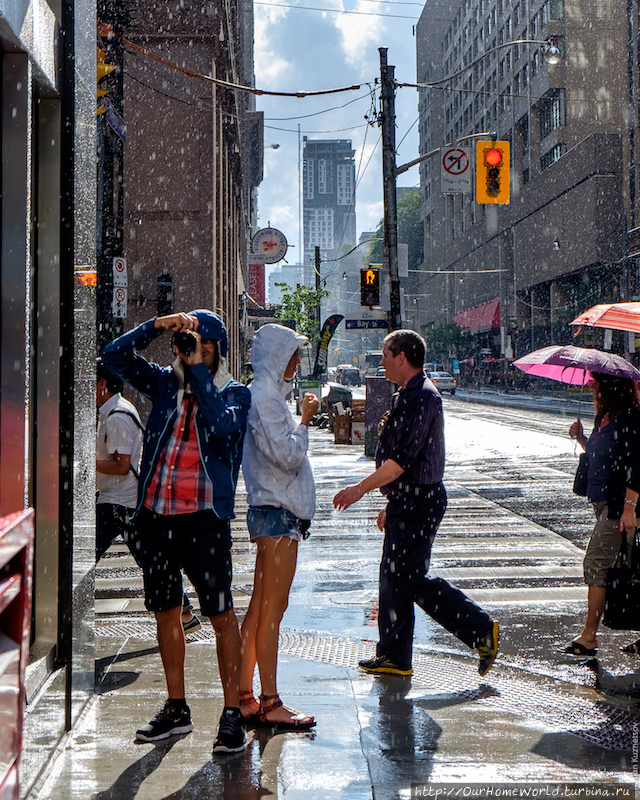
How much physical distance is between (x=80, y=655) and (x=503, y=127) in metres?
67.6

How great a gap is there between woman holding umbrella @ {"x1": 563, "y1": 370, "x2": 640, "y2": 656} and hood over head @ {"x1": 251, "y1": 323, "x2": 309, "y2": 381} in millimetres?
2319

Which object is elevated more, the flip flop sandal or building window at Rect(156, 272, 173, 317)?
building window at Rect(156, 272, 173, 317)

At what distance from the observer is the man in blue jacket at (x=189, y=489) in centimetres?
424

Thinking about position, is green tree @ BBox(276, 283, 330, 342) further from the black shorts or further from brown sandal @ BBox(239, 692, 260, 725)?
the black shorts

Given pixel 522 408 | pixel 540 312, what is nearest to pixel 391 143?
pixel 522 408

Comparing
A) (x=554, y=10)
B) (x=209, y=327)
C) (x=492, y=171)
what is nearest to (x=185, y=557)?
(x=209, y=327)

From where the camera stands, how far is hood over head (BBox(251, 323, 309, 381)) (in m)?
4.62

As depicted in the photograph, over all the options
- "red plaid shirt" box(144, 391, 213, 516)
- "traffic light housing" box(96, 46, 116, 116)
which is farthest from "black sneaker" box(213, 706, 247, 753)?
"traffic light housing" box(96, 46, 116, 116)

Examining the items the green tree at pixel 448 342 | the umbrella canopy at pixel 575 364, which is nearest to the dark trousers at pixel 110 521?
the umbrella canopy at pixel 575 364

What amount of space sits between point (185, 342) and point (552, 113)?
192 ft

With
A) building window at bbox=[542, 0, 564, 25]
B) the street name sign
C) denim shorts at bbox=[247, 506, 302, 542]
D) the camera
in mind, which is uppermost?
building window at bbox=[542, 0, 564, 25]

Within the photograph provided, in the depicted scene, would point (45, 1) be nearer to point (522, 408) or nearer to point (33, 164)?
point (33, 164)

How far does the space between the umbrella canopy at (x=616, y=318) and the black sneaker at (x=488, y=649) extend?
2.07m

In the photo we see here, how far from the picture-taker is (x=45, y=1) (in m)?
4.46
